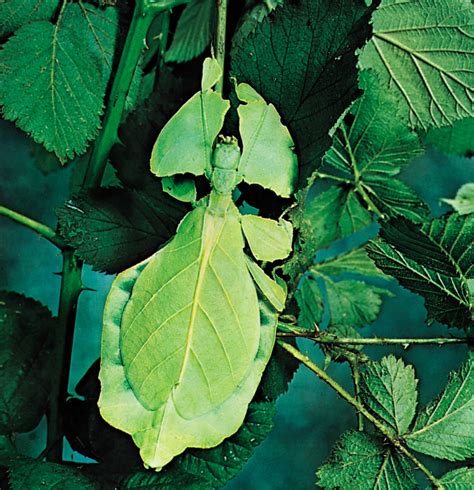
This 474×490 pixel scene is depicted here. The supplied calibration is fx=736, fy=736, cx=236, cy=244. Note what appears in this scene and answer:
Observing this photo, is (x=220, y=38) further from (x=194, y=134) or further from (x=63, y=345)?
(x=63, y=345)

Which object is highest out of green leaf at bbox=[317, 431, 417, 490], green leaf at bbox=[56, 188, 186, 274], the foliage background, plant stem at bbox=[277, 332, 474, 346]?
green leaf at bbox=[56, 188, 186, 274]

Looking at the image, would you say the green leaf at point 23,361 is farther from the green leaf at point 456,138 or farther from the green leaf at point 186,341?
the green leaf at point 456,138

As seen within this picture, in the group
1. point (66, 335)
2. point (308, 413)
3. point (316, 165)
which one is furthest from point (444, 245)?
Answer: point (308, 413)

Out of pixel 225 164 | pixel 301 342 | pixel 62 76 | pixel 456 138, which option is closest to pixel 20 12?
pixel 62 76

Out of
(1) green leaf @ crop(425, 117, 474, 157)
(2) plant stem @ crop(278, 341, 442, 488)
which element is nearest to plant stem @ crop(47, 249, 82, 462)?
(2) plant stem @ crop(278, 341, 442, 488)

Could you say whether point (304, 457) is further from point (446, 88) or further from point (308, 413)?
point (446, 88)

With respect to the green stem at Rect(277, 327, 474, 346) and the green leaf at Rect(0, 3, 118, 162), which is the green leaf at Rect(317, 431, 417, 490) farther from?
the green leaf at Rect(0, 3, 118, 162)
